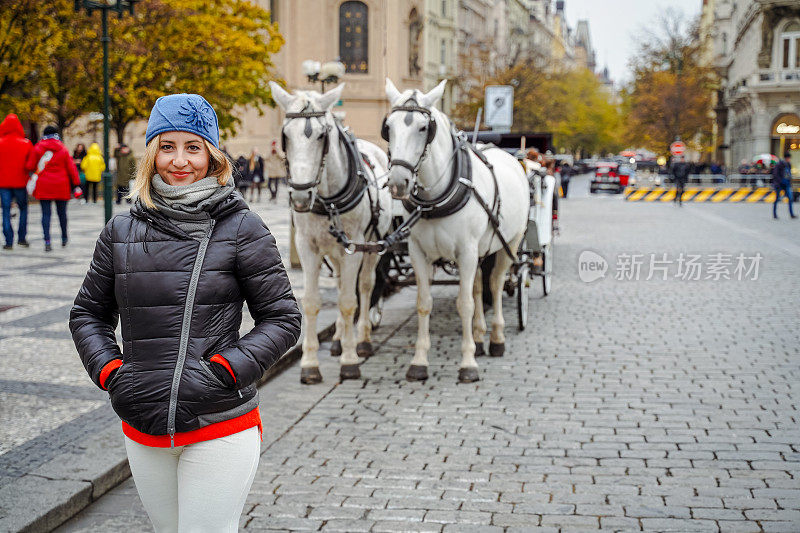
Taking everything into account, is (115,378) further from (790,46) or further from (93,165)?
(790,46)

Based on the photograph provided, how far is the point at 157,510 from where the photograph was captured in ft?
10.1

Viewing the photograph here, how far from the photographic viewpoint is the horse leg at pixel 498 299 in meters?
9.09

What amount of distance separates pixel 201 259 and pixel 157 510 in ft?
2.81

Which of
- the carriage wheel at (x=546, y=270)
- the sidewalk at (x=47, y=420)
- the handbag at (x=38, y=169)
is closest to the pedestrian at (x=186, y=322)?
the sidewalk at (x=47, y=420)

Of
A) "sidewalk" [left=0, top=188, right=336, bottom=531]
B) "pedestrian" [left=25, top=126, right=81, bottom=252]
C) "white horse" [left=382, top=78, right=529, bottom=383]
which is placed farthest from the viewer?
"pedestrian" [left=25, top=126, right=81, bottom=252]

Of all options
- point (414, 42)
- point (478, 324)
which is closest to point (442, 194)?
point (478, 324)

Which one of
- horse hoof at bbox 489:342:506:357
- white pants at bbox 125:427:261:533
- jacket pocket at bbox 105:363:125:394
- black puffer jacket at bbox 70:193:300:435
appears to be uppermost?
black puffer jacket at bbox 70:193:300:435

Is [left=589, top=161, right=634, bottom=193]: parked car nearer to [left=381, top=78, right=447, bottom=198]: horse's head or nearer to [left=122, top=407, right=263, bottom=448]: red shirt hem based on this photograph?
[left=381, top=78, right=447, bottom=198]: horse's head

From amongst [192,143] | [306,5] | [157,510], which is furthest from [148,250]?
[306,5]

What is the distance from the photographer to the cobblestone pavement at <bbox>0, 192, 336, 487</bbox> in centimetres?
570

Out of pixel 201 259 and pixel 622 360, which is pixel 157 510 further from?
pixel 622 360

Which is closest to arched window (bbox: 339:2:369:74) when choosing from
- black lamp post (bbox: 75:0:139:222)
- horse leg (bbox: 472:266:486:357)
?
black lamp post (bbox: 75:0:139:222)

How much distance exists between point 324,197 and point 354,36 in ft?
161

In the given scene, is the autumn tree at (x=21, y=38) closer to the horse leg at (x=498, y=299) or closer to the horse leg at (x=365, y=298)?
the horse leg at (x=365, y=298)
